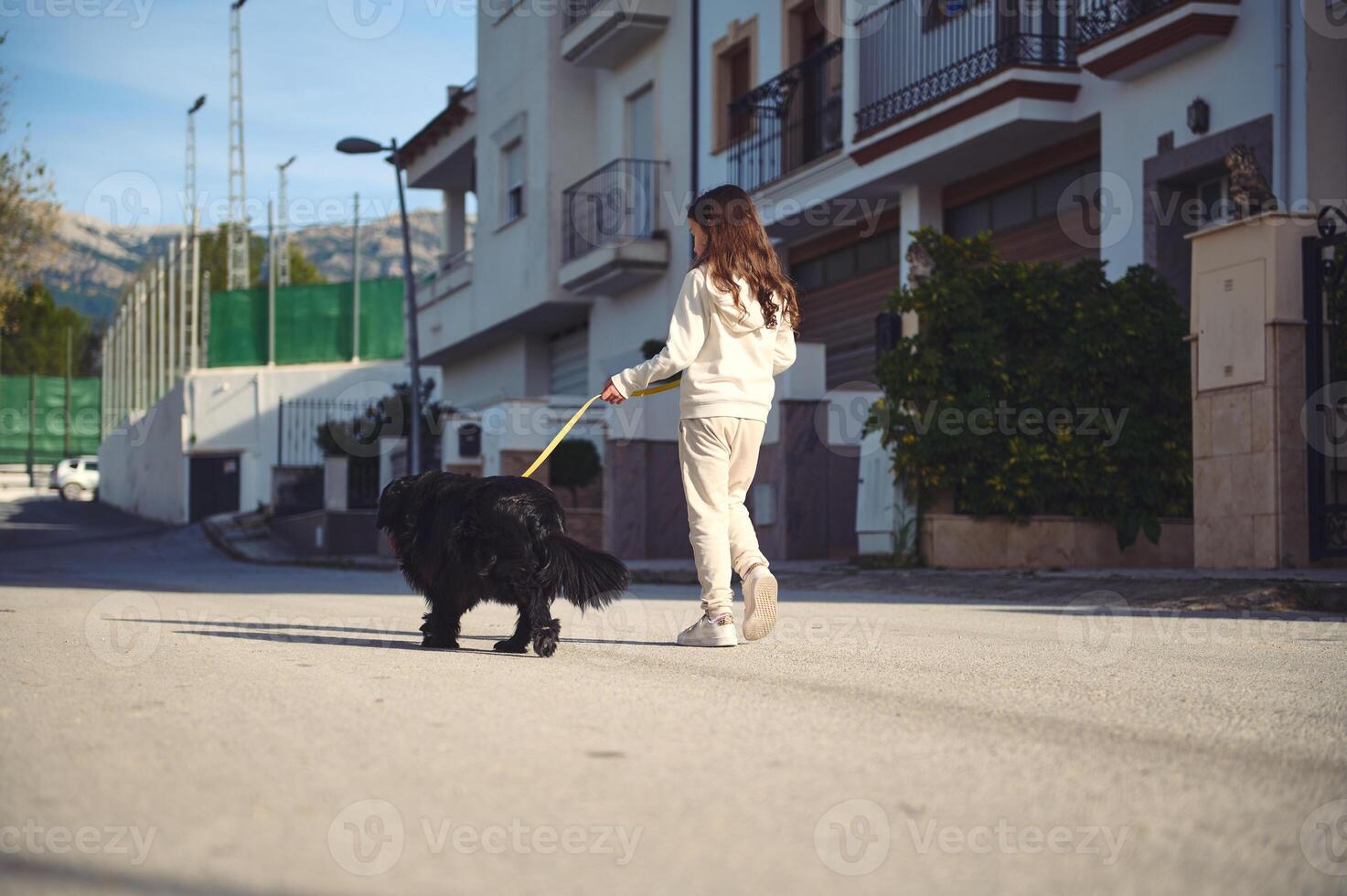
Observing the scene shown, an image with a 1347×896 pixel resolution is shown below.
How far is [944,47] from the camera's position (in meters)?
18.0

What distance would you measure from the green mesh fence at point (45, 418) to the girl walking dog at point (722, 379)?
68.3m

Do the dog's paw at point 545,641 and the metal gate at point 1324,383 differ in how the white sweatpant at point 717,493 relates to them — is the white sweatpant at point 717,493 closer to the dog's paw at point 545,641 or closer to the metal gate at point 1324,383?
the dog's paw at point 545,641

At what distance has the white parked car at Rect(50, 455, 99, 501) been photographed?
202ft

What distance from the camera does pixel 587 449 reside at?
78.6 feet

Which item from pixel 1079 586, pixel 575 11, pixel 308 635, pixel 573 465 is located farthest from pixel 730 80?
pixel 308 635

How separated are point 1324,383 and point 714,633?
6448mm

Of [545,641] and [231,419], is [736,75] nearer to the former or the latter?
[545,641]

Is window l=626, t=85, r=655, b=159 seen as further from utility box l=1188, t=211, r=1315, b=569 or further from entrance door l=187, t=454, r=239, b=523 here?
entrance door l=187, t=454, r=239, b=523

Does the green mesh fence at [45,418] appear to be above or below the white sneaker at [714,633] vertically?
above

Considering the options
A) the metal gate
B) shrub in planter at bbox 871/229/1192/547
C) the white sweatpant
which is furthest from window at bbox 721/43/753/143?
the white sweatpant

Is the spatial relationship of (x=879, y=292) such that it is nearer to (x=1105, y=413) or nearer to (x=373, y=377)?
(x=1105, y=413)

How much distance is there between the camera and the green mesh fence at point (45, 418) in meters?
69.8

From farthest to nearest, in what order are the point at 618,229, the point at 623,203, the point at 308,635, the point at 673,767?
the point at 623,203 → the point at 618,229 → the point at 308,635 → the point at 673,767

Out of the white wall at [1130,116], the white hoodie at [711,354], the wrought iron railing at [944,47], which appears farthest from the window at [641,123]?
the white hoodie at [711,354]
